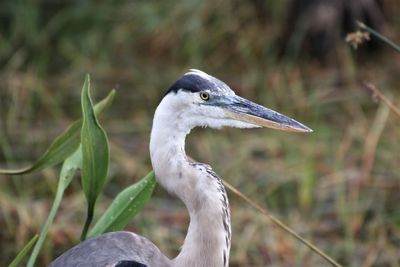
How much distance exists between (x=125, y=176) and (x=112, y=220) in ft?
6.57

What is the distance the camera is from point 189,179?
9.55 feet

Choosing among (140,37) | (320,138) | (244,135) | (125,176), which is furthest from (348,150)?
(140,37)

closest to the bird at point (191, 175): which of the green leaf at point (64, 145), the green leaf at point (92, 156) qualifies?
the green leaf at point (92, 156)

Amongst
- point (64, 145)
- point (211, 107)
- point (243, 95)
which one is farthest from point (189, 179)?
point (243, 95)

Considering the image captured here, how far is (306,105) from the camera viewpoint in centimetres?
604

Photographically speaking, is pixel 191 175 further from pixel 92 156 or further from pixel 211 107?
pixel 92 156

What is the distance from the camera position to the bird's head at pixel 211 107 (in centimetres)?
292

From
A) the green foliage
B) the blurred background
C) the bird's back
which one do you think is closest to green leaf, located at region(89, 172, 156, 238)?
the green foliage

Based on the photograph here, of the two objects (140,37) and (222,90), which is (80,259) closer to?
(222,90)

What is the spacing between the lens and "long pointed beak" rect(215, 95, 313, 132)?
294cm

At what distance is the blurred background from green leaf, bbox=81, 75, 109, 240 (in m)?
0.34

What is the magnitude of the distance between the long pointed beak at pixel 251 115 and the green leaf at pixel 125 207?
0.40 meters

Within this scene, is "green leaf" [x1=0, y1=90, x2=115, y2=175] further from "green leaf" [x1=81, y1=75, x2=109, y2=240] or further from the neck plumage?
the neck plumage

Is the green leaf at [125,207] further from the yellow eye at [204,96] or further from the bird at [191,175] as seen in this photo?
the yellow eye at [204,96]
